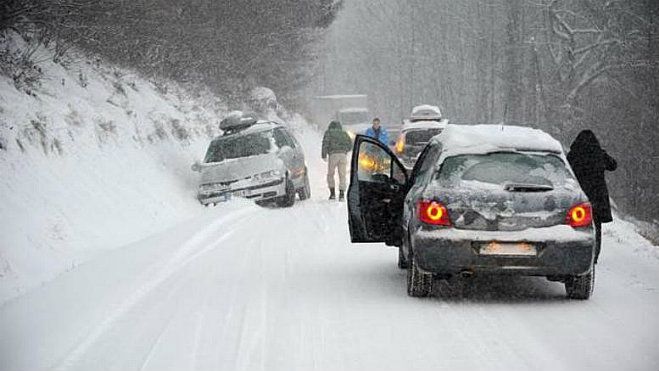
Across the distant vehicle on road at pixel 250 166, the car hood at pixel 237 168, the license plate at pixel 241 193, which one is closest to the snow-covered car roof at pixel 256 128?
the distant vehicle on road at pixel 250 166

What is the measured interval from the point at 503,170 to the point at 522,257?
977mm

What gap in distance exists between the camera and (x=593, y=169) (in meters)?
11.4

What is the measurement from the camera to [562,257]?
8.77 m

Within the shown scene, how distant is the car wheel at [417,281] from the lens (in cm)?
923

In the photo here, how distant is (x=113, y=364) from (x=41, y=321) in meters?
1.63

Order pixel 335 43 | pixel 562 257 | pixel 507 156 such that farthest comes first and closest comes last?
pixel 335 43, pixel 507 156, pixel 562 257

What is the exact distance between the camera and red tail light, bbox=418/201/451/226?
8984 millimetres

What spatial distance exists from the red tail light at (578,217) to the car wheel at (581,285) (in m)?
0.51

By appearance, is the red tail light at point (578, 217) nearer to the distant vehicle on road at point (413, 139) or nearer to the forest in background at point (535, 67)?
the forest in background at point (535, 67)

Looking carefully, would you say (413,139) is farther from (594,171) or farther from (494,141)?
(494,141)

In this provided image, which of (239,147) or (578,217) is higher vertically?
(578,217)

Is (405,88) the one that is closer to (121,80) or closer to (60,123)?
(121,80)

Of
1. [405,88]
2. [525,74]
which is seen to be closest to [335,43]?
[405,88]

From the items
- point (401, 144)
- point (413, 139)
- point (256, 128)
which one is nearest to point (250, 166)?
point (256, 128)
